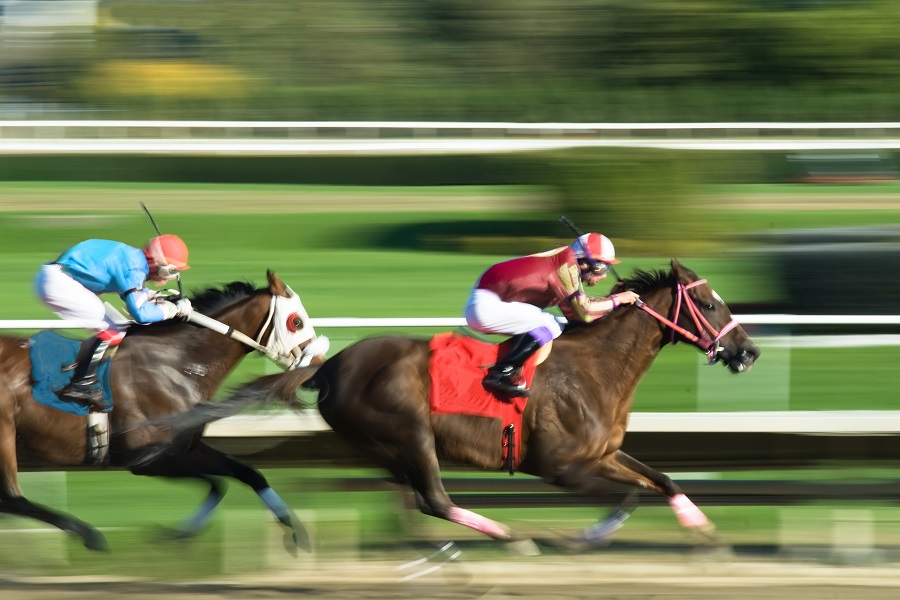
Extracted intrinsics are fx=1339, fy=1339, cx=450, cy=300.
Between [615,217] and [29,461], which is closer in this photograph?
[29,461]

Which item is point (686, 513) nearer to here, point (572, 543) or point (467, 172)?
point (572, 543)

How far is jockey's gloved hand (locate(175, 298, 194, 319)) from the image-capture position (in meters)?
4.88

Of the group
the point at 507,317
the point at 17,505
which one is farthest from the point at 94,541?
the point at 507,317

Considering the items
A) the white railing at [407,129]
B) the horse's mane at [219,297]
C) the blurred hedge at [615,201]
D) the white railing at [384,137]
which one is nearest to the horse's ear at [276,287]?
the horse's mane at [219,297]

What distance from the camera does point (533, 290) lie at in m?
4.71

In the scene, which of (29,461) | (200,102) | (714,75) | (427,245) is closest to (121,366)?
(29,461)

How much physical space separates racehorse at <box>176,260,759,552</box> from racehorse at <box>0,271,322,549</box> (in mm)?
166

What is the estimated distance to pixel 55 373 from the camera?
470cm

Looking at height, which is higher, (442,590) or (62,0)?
(62,0)

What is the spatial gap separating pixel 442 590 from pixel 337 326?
1315 millimetres

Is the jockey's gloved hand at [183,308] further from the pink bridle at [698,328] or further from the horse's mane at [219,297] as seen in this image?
the pink bridle at [698,328]

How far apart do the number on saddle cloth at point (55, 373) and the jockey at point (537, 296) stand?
1.32 m

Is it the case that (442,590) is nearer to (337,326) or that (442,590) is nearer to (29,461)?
(337,326)

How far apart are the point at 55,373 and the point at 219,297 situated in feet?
2.23
